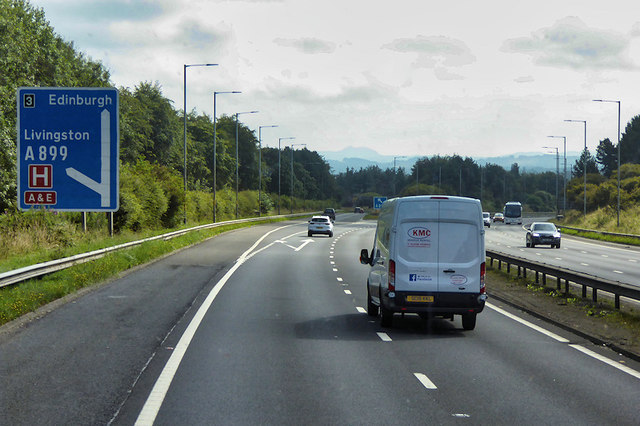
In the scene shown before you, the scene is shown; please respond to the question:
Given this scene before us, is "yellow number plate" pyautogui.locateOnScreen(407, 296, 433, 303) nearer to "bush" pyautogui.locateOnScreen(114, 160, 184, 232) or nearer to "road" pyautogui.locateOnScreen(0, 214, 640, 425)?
"road" pyautogui.locateOnScreen(0, 214, 640, 425)

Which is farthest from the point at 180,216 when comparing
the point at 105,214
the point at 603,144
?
the point at 603,144

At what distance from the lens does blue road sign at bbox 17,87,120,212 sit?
22.5m

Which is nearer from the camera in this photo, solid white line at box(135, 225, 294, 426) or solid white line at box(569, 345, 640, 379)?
solid white line at box(135, 225, 294, 426)

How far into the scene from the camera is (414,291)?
1241 cm

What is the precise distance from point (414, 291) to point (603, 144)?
159m

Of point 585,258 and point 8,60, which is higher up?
point 8,60

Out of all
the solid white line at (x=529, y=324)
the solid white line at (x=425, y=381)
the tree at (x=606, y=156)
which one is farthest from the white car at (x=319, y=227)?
the tree at (x=606, y=156)

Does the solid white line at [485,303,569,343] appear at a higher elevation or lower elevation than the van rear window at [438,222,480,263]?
lower

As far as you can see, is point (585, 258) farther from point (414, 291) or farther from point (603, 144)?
point (603, 144)

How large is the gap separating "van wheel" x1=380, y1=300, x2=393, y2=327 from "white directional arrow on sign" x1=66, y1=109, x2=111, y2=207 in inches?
512

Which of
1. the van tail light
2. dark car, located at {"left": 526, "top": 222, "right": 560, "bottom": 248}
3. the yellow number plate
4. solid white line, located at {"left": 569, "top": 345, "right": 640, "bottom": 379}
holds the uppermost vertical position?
the van tail light

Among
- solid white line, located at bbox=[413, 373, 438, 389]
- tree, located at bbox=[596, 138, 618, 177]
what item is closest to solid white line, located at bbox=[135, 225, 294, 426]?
solid white line, located at bbox=[413, 373, 438, 389]

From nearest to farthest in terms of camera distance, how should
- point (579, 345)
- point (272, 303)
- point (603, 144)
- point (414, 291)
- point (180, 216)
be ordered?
point (579, 345) < point (414, 291) < point (272, 303) < point (180, 216) < point (603, 144)

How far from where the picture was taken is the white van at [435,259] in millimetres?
12406
